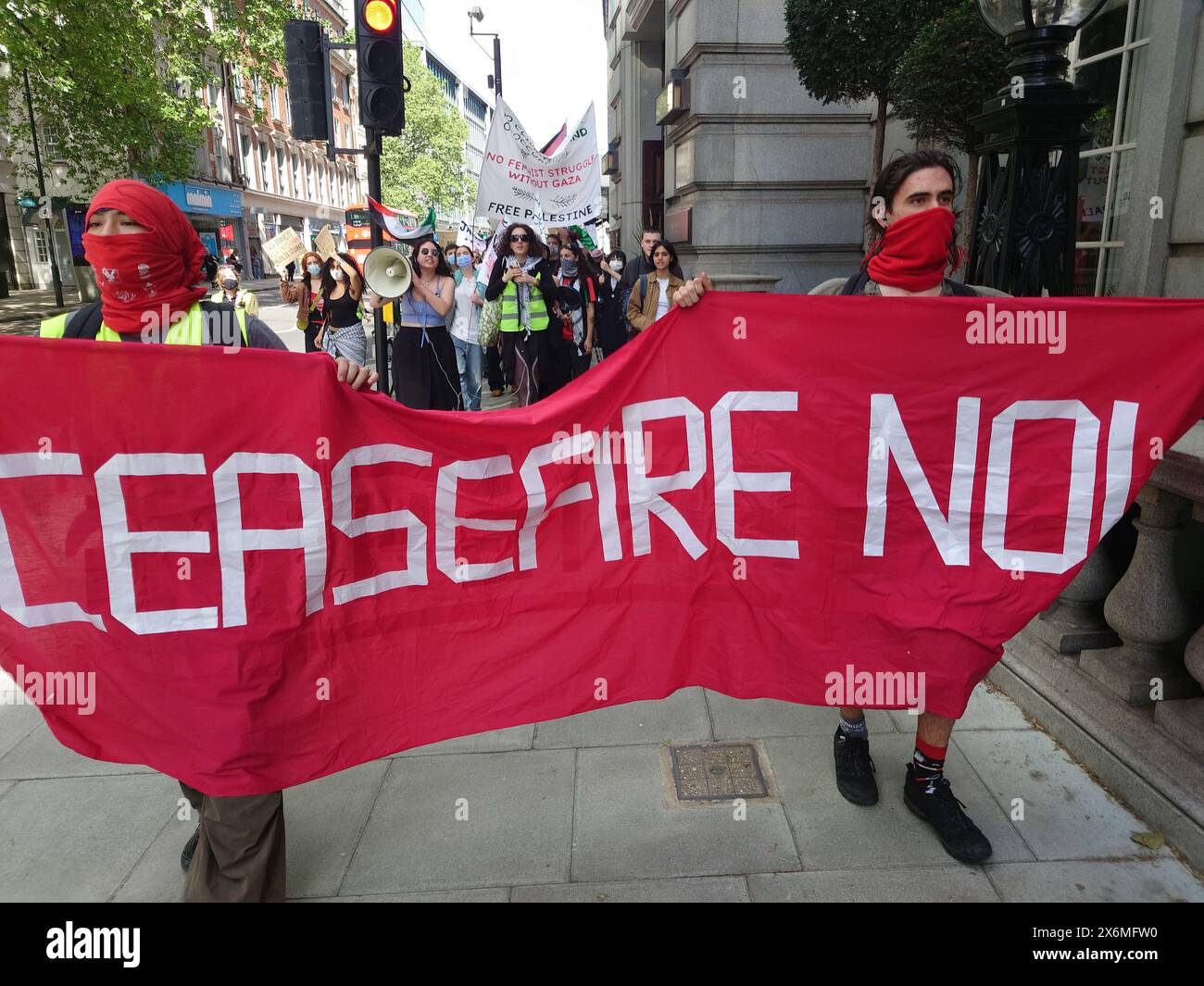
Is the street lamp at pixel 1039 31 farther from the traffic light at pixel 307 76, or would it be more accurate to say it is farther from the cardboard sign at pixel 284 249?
the cardboard sign at pixel 284 249

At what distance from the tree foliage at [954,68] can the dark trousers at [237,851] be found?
6.11 metres

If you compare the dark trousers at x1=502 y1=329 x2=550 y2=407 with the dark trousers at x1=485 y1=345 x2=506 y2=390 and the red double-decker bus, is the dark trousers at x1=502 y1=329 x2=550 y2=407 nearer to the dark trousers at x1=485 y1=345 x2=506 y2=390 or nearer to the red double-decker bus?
the dark trousers at x1=485 y1=345 x2=506 y2=390

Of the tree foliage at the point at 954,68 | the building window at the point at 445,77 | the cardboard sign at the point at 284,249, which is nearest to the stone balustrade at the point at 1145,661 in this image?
the tree foliage at the point at 954,68

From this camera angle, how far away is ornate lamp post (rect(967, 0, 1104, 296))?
358cm

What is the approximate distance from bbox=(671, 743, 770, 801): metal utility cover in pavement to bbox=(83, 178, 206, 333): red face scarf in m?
2.44

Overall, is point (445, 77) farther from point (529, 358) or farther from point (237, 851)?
point (237, 851)

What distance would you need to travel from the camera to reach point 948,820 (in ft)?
9.46

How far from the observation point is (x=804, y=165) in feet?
41.2

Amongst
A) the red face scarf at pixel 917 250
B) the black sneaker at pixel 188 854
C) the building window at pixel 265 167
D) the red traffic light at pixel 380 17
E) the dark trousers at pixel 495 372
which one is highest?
the building window at pixel 265 167

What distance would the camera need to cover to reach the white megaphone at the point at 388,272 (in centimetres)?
777

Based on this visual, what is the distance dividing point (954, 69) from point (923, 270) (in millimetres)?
4392

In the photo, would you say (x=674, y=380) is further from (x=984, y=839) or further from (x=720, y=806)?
(x=984, y=839)

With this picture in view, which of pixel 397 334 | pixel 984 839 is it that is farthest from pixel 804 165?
pixel 984 839
